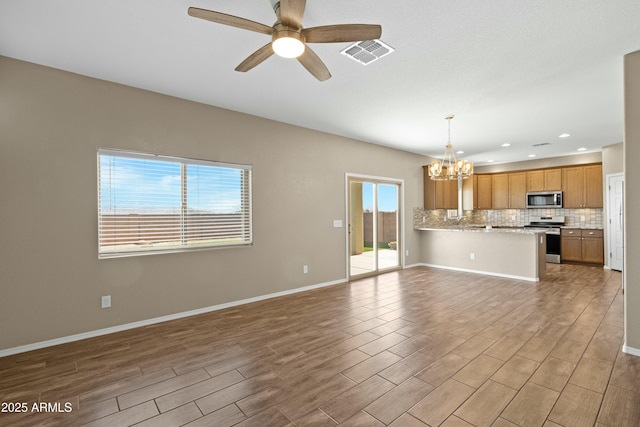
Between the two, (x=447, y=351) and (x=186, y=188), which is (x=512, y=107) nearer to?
(x=447, y=351)

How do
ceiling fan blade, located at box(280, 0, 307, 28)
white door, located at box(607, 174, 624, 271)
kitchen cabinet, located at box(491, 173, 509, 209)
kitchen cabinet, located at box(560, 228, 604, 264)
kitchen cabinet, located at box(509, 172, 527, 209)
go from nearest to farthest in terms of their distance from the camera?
ceiling fan blade, located at box(280, 0, 307, 28) → white door, located at box(607, 174, 624, 271) → kitchen cabinet, located at box(560, 228, 604, 264) → kitchen cabinet, located at box(509, 172, 527, 209) → kitchen cabinet, located at box(491, 173, 509, 209)

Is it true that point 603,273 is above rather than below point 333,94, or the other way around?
below

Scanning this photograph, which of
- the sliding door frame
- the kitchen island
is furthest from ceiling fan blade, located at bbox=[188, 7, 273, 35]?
the kitchen island

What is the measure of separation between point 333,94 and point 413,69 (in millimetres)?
1037

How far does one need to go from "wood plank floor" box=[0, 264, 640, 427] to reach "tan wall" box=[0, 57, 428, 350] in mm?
384

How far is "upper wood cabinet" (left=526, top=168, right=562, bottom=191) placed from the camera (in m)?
7.68

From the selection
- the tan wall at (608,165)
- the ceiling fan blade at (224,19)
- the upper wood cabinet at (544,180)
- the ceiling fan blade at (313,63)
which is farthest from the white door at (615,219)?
the ceiling fan blade at (224,19)

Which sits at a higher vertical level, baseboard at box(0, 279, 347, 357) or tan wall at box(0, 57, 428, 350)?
tan wall at box(0, 57, 428, 350)

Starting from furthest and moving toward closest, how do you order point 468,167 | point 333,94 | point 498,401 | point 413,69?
point 468,167 < point 333,94 < point 413,69 < point 498,401

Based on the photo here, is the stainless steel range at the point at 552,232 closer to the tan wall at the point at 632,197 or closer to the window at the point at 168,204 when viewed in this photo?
the tan wall at the point at 632,197

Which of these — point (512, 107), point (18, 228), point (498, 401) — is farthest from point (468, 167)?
point (18, 228)

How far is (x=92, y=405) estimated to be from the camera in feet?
6.88

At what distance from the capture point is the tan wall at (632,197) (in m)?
2.75

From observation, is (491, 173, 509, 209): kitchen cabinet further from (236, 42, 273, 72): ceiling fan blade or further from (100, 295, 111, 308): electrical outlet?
(100, 295, 111, 308): electrical outlet
